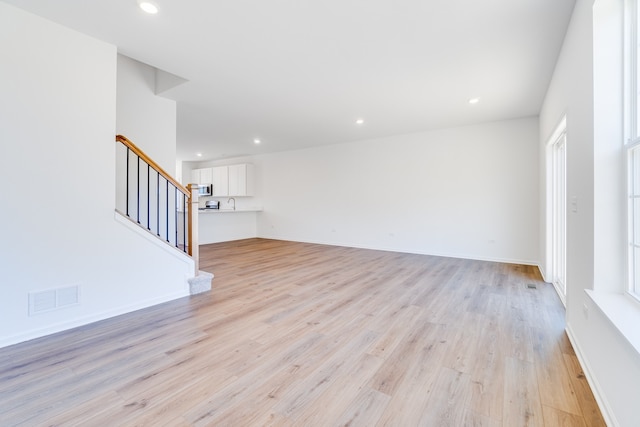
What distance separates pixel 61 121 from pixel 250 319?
99.8 inches

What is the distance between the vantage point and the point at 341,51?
2.90 metres

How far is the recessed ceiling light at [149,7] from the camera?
223cm

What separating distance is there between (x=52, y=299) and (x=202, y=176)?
8.15 meters

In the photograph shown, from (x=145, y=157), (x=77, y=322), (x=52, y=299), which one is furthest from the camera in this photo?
(x=145, y=157)

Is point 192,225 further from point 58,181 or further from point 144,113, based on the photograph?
point 144,113

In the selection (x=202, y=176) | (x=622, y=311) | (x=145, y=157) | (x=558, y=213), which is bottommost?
(x=622, y=311)

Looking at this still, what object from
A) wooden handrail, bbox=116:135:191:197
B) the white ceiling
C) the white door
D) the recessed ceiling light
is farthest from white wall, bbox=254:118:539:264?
the recessed ceiling light

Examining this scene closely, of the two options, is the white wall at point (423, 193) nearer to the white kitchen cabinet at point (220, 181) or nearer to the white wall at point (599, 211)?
the white kitchen cabinet at point (220, 181)

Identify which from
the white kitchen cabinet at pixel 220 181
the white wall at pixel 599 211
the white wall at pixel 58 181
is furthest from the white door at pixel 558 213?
the white kitchen cabinet at pixel 220 181

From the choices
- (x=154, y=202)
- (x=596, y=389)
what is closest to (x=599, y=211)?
(x=596, y=389)

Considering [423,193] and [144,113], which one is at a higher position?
[144,113]

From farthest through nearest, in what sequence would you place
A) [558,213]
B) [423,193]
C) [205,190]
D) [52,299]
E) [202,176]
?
[202,176] → [205,190] → [423,193] → [558,213] → [52,299]

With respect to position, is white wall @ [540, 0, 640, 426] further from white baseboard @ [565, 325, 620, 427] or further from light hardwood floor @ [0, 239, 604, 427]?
light hardwood floor @ [0, 239, 604, 427]

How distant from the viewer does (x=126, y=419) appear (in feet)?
4.83
